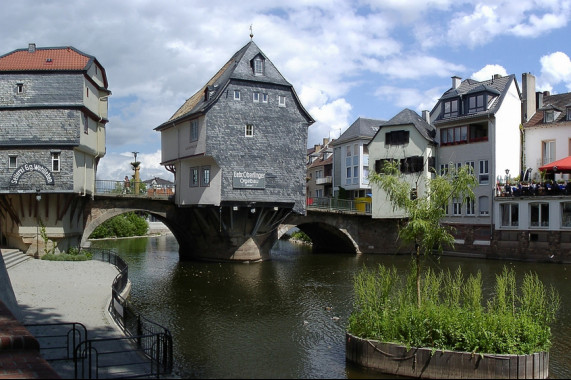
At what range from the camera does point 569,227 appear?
4109 centimetres

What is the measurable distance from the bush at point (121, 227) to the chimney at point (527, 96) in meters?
48.4

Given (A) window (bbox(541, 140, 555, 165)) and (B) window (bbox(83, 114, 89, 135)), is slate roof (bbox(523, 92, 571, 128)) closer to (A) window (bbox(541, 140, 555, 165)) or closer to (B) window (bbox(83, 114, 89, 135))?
(A) window (bbox(541, 140, 555, 165))

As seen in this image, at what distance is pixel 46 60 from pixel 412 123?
2891 centimetres

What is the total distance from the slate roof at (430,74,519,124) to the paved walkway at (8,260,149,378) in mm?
31303

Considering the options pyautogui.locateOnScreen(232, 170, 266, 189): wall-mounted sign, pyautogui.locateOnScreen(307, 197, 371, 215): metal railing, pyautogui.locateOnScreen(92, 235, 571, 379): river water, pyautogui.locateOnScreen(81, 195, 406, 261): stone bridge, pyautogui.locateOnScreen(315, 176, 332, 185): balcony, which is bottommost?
pyautogui.locateOnScreen(92, 235, 571, 379): river water

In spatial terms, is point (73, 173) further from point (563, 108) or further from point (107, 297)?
point (563, 108)

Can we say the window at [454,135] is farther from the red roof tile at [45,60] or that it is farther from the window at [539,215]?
the red roof tile at [45,60]

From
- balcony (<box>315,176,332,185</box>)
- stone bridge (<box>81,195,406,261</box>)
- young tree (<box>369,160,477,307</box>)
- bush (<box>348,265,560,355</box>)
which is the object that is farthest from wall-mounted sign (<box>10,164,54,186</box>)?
balcony (<box>315,176,332,185</box>)

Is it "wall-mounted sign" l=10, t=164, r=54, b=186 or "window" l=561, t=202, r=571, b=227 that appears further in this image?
"window" l=561, t=202, r=571, b=227

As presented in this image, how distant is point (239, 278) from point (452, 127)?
2565 centimetres

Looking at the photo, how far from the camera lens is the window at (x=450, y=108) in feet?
162

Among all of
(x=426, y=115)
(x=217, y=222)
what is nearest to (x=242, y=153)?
(x=217, y=222)

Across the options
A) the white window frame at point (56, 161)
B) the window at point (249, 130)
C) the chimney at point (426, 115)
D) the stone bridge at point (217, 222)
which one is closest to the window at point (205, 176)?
the stone bridge at point (217, 222)

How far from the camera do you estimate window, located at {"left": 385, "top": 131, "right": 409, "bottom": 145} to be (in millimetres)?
49375
